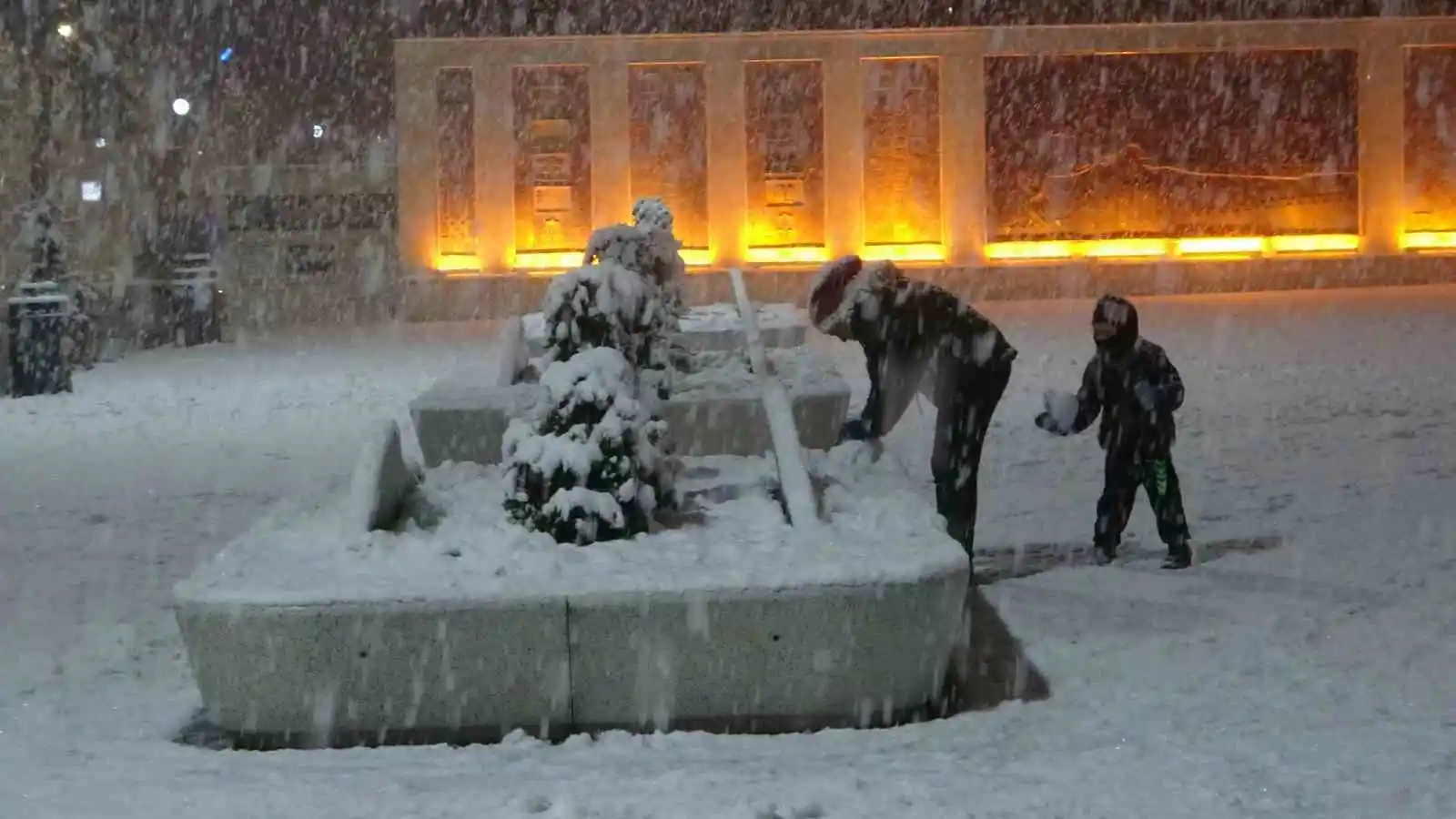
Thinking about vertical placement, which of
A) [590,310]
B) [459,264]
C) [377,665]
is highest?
[459,264]

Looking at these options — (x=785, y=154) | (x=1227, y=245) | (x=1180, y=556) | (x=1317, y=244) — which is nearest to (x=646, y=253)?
(x=1180, y=556)

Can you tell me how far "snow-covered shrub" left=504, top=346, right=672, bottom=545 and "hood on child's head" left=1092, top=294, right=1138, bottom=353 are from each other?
8.47ft

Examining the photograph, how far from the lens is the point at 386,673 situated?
5.60 m

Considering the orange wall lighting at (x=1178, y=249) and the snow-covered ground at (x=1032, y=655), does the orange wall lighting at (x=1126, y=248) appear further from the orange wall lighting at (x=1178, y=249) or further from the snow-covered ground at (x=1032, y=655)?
the snow-covered ground at (x=1032, y=655)

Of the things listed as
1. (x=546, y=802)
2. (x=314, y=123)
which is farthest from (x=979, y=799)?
(x=314, y=123)

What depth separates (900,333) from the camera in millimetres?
7938

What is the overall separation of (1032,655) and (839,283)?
2.08 meters

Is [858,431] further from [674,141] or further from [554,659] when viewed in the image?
[674,141]

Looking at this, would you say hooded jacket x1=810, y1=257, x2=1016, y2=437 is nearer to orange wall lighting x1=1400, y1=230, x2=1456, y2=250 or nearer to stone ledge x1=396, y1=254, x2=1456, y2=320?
stone ledge x1=396, y1=254, x2=1456, y2=320

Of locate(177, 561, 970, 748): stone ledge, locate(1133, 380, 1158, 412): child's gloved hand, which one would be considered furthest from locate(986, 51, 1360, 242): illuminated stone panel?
locate(177, 561, 970, 748): stone ledge

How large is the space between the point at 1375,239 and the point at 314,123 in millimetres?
24902

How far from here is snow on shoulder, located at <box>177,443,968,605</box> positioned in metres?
5.60

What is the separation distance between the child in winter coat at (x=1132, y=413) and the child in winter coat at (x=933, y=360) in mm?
332

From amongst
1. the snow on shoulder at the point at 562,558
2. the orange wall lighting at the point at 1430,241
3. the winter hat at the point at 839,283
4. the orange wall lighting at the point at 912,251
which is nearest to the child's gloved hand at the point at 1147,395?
the winter hat at the point at 839,283
